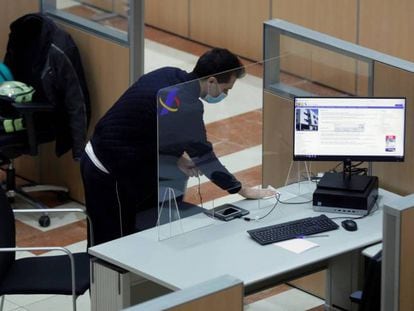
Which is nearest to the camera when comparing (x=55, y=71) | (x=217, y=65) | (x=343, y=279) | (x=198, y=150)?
(x=198, y=150)

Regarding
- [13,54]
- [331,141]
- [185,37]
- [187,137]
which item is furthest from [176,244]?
[185,37]

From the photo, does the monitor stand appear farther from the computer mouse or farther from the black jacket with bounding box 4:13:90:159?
the black jacket with bounding box 4:13:90:159

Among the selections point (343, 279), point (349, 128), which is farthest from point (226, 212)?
point (343, 279)

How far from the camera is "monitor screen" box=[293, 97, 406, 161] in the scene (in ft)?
18.8

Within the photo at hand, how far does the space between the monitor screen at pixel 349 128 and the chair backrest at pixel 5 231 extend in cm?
131

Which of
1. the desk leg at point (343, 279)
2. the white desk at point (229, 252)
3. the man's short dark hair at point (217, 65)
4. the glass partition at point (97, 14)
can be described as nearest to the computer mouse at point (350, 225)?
the white desk at point (229, 252)

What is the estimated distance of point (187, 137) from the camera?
5.43 metres

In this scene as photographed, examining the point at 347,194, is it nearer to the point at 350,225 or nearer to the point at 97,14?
the point at 350,225

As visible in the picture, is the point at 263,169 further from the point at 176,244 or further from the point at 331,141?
the point at 176,244

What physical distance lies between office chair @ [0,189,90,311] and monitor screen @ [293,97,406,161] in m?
1.11

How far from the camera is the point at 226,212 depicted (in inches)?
225

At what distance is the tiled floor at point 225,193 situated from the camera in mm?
5664

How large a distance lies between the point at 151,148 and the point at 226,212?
0.44 m

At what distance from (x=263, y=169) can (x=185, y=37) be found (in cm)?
418
